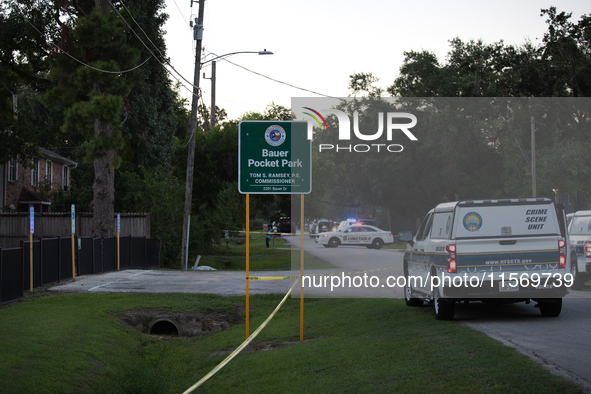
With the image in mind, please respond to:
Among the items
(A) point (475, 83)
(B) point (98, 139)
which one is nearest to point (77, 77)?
(B) point (98, 139)

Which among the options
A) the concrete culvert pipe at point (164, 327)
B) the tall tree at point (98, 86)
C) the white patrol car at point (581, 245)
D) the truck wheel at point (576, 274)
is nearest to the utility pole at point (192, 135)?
the tall tree at point (98, 86)

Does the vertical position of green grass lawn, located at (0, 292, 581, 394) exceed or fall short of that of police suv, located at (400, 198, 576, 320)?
it falls short

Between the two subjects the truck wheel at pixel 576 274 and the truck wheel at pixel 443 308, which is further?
the truck wheel at pixel 576 274

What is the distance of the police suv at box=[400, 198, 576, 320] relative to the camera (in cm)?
984

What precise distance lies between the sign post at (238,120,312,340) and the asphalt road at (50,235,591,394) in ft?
11.7

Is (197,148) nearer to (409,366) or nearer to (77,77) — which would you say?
(77,77)

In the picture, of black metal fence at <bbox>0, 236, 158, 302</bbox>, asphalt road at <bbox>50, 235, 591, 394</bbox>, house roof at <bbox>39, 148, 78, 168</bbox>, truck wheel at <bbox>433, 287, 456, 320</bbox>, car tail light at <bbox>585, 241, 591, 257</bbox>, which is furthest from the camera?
house roof at <bbox>39, 148, 78, 168</bbox>

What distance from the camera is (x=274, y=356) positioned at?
372 inches

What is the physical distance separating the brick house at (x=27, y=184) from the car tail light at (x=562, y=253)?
91.7 feet

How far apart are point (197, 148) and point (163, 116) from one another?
967 cm

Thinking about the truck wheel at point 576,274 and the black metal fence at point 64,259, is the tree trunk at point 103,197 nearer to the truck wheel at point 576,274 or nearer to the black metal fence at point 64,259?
the black metal fence at point 64,259

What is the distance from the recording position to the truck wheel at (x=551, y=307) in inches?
411

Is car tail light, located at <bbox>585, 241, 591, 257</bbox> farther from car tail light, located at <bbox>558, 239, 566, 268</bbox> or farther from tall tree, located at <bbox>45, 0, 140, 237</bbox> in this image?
tall tree, located at <bbox>45, 0, 140, 237</bbox>

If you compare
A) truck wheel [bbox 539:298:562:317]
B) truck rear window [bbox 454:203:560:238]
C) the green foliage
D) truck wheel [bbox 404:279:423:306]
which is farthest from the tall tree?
truck wheel [bbox 539:298:562:317]
